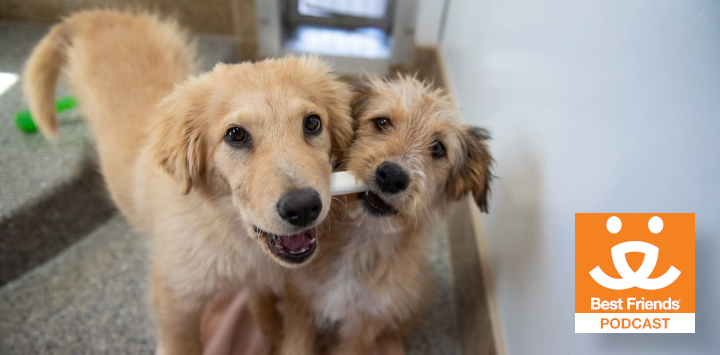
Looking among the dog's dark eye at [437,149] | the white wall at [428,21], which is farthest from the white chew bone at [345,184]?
the white wall at [428,21]

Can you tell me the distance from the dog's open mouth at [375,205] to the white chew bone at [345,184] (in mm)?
42

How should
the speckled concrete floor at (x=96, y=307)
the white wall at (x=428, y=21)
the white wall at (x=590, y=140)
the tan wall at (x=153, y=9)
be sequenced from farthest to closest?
the white wall at (x=428, y=21)
the tan wall at (x=153, y=9)
the speckled concrete floor at (x=96, y=307)
the white wall at (x=590, y=140)

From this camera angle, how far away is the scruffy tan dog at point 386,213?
117 centimetres

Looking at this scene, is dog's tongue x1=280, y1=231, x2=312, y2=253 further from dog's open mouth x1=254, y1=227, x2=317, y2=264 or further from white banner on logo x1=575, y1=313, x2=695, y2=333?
white banner on logo x1=575, y1=313, x2=695, y2=333

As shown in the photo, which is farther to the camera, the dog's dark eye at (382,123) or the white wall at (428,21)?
the white wall at (428,21)


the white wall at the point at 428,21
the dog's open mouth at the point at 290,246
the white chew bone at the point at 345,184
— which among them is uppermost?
the white wall at the point at 428,21

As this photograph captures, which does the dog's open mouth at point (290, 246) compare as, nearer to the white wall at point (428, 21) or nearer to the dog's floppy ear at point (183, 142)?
the dog's floppy ear at point (183, 142)

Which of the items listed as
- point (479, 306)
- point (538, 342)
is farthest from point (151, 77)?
point (538, 342)

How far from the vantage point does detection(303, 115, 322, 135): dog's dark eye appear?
1136 mm

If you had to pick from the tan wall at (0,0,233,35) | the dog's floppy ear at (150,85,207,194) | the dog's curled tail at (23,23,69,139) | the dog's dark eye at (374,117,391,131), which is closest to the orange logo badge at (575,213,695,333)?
the dog's dark eye at (374,117,391,131)

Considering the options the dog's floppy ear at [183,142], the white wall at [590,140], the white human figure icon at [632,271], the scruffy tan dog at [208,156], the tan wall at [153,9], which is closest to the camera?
the white wall at [590,140]

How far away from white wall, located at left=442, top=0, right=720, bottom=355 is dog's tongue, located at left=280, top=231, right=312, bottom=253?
61cm

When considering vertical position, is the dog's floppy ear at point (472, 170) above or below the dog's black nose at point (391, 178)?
above

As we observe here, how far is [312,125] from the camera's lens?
1144 mm
